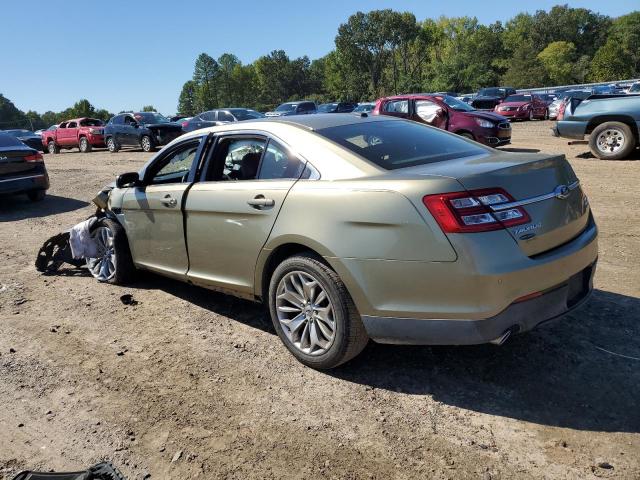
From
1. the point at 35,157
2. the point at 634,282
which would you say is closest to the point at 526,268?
the point at 634,282

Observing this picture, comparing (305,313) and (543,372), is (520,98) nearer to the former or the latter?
(543,372)

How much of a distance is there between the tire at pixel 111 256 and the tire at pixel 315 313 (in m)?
2.26

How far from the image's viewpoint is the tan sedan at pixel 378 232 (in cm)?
279

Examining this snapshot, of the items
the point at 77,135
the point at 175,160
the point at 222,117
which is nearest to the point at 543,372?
the point at 175,160

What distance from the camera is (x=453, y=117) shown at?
1385 centimetres

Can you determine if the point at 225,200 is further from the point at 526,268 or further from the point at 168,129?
the point at 168,129

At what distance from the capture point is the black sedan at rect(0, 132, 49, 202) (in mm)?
10273

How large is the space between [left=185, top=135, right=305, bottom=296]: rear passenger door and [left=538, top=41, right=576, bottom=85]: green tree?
74911 mm

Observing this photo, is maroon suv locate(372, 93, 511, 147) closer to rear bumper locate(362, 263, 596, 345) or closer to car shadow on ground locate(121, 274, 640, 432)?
car shadow on ground locate(121, 274, 640, 432)

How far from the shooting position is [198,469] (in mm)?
2629

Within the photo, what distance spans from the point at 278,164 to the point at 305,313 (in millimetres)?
1034

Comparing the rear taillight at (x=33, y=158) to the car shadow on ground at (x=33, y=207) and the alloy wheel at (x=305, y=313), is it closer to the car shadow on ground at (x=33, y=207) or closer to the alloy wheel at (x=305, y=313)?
the car shadow on ground at (x=33, y=207)

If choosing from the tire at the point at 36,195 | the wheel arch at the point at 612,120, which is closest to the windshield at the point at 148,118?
the tire at the point at 36,195

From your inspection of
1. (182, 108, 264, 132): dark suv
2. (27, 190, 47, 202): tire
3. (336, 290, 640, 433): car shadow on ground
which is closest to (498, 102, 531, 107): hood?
(182, 108, 264, 132): dark suv
